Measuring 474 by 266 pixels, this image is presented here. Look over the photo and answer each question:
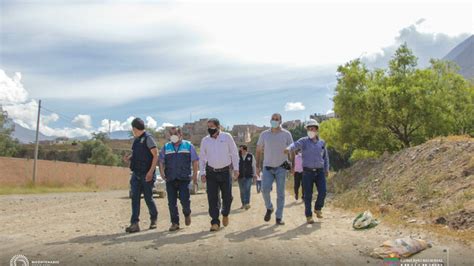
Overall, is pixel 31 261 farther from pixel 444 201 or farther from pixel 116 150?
pixel 116 150

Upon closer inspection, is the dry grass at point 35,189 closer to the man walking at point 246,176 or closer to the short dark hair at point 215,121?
the man walking at point 246,176

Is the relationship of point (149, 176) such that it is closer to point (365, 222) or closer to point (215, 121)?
point (215, 121)

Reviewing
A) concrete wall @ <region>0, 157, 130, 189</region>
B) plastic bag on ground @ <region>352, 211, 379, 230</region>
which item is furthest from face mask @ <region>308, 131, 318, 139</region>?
concrete wall @ <region>0, 157, 130, 189</region>

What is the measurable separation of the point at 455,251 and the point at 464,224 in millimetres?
1509

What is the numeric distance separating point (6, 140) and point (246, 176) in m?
60.3

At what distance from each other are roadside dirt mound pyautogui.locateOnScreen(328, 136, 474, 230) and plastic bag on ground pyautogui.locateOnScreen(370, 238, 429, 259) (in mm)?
1638

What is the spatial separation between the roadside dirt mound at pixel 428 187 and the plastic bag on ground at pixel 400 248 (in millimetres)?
1638

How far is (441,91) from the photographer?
24938 millimetres

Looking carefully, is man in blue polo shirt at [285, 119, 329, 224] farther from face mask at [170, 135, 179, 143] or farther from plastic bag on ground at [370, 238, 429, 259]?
plastic bag on ground at [370, 238, 429, 259]

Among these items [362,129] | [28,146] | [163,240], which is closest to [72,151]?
[28,146]

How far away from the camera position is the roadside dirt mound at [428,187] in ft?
26.0

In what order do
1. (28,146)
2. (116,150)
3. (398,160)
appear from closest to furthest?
(398,160) → (28,146) → (116,150)

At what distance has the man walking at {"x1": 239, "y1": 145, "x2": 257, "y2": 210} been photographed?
1238 centimetres

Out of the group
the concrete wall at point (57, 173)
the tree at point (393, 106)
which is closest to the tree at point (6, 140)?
the concrete wall at point (57, 173)
